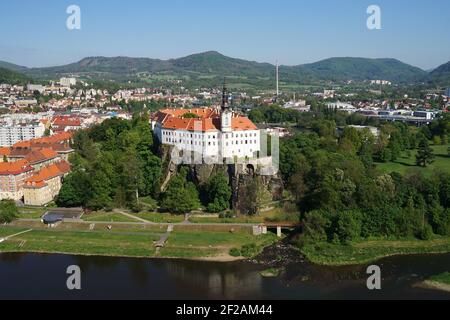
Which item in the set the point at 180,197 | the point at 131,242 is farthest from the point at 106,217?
the point at 180,197

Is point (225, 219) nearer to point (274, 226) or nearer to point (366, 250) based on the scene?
point (274, 226)

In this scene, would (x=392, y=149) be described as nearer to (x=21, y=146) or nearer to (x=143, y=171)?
(x=143, y=171)

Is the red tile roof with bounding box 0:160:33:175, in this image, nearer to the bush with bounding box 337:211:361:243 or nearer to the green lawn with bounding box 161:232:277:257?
the green lawn with bounding box 161:232:277:257

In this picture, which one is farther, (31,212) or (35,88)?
(35,88)

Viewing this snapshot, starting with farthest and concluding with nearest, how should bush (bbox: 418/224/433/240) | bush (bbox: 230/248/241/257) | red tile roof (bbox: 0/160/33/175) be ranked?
red tile roof (bbox: 0/160/33/175)
bush (bbox: 418/224/433/240)
bush (bbox: 230/248/241/257)

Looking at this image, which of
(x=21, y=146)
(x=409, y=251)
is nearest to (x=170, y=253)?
(x=409, y=251)

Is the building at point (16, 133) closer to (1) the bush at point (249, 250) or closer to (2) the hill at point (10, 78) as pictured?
(1) the bush at point (249, 250)

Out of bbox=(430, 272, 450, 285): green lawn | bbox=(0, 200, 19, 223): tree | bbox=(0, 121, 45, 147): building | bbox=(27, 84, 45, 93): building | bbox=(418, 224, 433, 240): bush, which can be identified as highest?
bbox=(27, 84, 45, 93): building

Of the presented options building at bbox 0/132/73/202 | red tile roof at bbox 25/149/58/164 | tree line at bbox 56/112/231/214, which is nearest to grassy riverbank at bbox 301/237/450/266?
tree line at bbox 56/112/231/214
